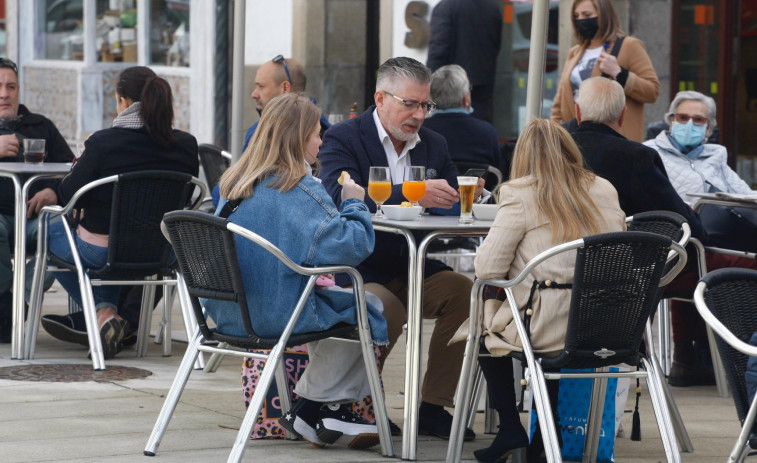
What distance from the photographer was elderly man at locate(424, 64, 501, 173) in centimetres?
775

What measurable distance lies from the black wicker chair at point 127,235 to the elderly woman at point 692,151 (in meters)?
2.35

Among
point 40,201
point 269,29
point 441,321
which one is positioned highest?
point 269,29

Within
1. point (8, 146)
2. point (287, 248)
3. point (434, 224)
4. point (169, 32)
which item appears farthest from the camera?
point (169, 32)

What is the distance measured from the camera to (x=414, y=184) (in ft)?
17.5

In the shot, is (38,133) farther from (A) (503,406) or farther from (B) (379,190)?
(A) (503,406)

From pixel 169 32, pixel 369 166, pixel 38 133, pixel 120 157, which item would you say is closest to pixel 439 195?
pixel 369 166

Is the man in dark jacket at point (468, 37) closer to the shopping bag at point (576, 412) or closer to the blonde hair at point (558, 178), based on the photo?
the shopping bag at point (576, 412)

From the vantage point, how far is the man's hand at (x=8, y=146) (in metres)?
7.60

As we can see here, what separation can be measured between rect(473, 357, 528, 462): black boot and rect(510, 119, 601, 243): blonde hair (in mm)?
545

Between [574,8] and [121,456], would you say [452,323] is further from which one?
[574,8]

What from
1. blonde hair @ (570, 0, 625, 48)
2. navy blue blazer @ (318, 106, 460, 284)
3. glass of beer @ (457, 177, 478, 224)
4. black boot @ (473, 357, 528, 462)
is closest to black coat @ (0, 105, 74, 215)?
navy blue blazer @ (318, 106, 460, 284)

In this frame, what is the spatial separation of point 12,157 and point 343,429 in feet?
11.2

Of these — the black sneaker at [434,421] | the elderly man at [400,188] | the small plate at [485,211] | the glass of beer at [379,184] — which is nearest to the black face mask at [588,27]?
the elderly man at [400,188]

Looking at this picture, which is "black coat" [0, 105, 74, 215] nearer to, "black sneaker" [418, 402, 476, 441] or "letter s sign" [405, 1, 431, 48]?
"black sneaker" [418, 402, 476, 441]
